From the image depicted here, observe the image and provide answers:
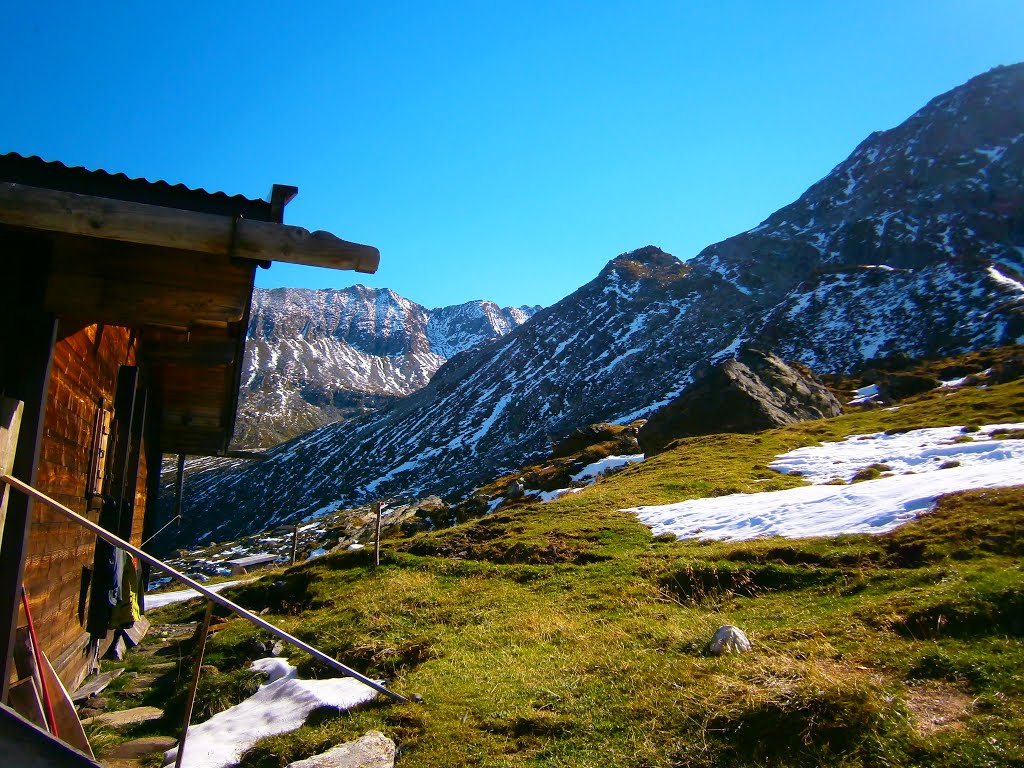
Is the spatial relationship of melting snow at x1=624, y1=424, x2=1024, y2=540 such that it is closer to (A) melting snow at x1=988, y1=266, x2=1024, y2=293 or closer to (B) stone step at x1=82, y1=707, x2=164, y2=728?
(B) stone step at x1=82, y1=707, x2=164, y2=728

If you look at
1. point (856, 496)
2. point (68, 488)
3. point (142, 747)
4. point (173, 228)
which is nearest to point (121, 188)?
point (173, 228)

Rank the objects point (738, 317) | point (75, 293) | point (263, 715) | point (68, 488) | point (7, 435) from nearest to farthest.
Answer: point (7, 435) < point (75, 293) < point (263, 715) < point (68, 488) < point (738, 317)

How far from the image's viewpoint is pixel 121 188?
4.24 metres

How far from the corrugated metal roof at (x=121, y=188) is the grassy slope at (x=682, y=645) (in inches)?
178

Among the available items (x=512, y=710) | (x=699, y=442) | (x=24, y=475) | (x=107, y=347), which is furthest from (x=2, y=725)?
(x=699, y=442)

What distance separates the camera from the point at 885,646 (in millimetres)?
6305

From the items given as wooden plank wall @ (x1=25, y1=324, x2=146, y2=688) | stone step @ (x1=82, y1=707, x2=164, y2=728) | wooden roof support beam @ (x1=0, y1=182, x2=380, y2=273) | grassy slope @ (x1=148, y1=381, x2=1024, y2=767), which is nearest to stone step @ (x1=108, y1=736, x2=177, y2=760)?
stone step @ (x1=82, y1=707, x2=164, y2=728)

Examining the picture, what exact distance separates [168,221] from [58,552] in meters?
5.03

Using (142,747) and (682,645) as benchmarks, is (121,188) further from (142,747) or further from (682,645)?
(682,645)

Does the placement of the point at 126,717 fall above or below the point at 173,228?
below

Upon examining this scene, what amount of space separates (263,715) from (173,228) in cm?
538

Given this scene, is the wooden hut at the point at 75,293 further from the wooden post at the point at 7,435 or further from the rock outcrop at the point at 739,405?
the rock outcrop at the point at 739,405

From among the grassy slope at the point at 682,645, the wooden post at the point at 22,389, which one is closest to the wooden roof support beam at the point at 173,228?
the wooden post at the point at 22,389

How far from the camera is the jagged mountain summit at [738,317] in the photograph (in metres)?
78.3
